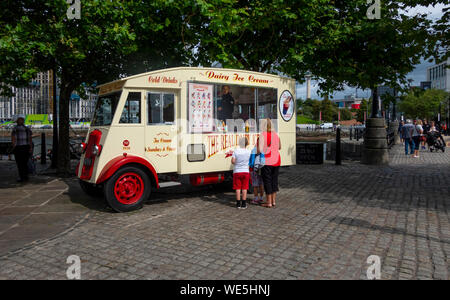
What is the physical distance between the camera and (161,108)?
7.74 m

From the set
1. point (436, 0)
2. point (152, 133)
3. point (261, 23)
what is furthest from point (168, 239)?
point (436, 0)

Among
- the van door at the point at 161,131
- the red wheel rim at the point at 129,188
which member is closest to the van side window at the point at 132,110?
the van door at the point at 161,131

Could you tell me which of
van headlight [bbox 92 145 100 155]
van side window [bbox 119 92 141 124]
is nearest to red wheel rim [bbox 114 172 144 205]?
van headlight [bbox 92 145 100 155]

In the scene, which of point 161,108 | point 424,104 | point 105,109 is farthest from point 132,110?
point 424,104

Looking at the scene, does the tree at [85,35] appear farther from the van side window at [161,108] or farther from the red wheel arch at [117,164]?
the red wheel arch at [117,164]

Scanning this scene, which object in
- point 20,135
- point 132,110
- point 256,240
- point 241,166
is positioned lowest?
point 256,240

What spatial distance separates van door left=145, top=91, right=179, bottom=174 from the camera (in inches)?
300

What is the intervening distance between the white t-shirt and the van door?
1.41 meters

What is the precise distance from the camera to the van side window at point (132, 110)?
24.3ft

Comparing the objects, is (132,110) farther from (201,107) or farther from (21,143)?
(21,143)

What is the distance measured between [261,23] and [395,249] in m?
7.10

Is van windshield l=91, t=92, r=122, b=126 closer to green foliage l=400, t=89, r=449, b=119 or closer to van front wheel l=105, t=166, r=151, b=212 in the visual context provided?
van front wheel l=105, t=166, r=151, b=212

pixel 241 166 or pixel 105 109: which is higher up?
pixel 105 109

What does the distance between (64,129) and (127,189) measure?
6.29 m
